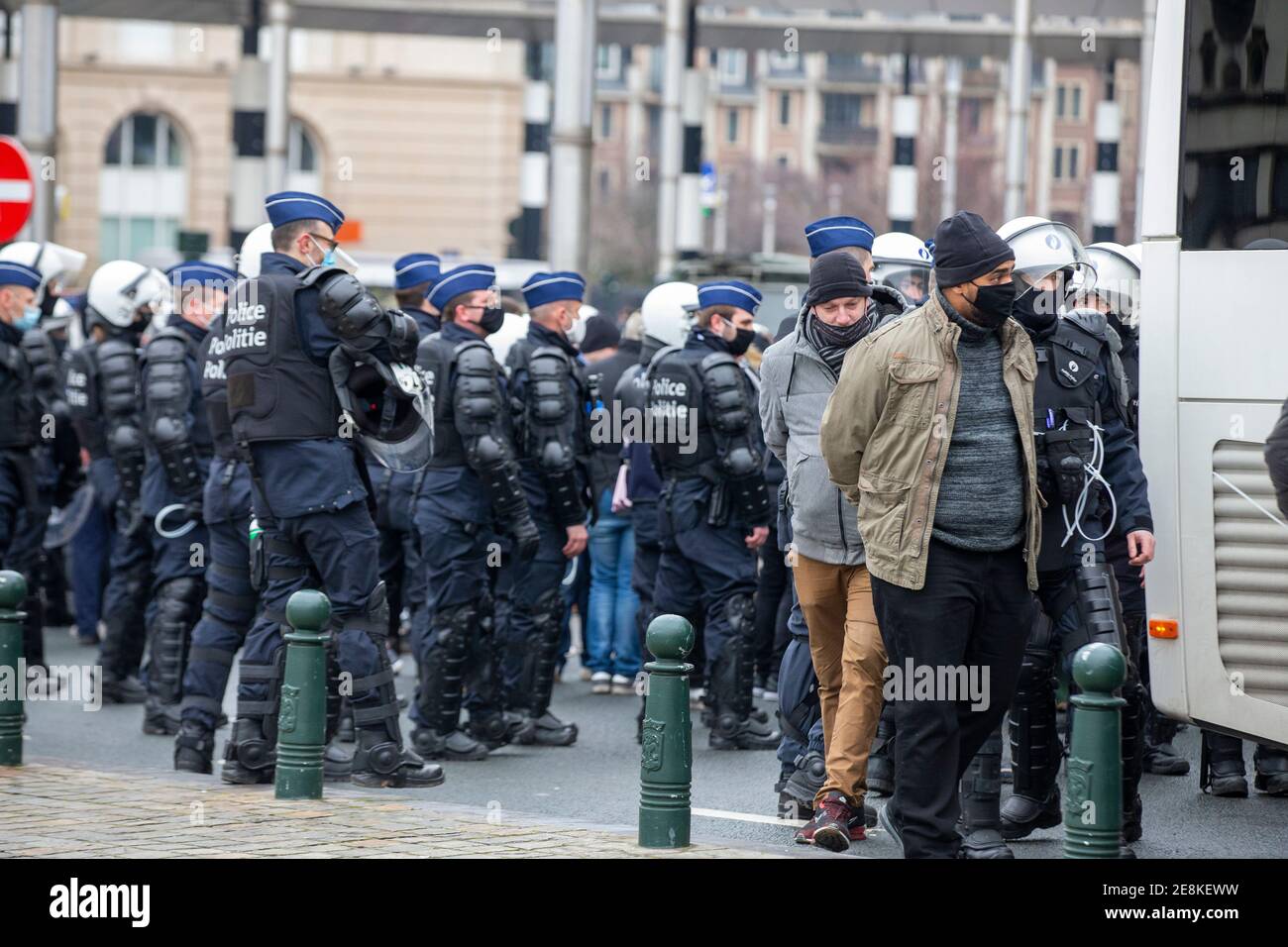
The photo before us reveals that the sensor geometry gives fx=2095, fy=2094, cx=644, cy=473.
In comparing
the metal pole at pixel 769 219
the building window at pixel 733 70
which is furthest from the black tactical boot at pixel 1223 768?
the building window at pixel 733 70

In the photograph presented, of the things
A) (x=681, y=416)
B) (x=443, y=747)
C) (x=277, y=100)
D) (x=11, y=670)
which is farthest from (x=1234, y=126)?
(x=277, y=100)

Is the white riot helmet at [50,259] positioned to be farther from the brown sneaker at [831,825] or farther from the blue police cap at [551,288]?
the brown sneaker at [831,825]

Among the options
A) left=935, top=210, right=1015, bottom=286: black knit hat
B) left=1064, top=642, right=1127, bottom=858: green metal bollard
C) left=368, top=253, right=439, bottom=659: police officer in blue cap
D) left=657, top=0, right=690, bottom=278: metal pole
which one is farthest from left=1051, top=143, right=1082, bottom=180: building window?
left=1064, top=642, right=1127, bottom=858: green metal bollard

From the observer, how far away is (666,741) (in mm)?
6863

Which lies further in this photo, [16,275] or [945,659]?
[16,275]

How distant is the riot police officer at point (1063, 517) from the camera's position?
6988 millimetres

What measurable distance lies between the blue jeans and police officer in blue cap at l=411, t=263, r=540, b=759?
2963 millimetres

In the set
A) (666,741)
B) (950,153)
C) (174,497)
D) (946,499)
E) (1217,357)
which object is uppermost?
(950,153)

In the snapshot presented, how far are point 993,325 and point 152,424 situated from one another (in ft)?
18.1

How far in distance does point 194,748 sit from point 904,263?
13.1 ft

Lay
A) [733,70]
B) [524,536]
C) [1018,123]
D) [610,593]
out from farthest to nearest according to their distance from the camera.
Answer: [733,70] < [1018,123] < [610,593] < [524,536]

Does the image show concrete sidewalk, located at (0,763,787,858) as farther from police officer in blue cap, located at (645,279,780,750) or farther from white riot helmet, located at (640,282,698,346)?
white riot helmet, located at (640,282,698,346)

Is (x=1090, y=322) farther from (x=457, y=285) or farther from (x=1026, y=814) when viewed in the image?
(x=457, y=285)
